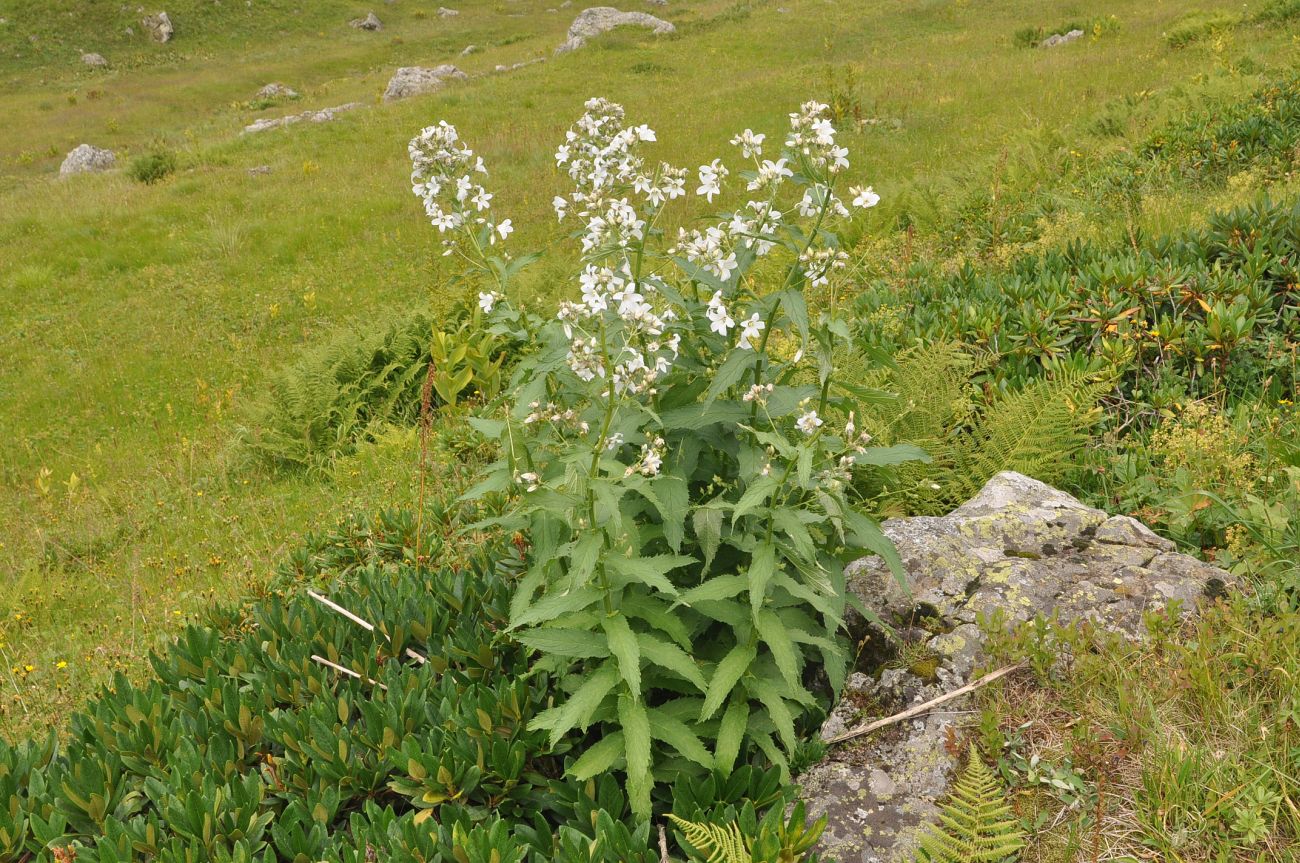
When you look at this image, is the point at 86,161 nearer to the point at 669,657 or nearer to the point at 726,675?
the point at 669,657

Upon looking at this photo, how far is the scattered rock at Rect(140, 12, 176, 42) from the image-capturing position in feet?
157

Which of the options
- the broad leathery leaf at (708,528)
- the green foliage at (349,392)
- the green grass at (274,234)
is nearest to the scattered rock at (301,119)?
the green grass at (274,234)

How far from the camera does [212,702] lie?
3.47 metres

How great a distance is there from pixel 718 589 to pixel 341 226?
48.2ft

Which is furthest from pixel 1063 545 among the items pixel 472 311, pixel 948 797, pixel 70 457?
pixel 70 457

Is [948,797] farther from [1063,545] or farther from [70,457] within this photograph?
[70,457]

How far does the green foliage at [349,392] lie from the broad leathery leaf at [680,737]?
542 centimetres

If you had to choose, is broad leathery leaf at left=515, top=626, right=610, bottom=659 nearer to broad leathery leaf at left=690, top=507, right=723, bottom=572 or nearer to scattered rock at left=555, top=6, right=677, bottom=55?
broad leathery leaf at left=690, top=507, right=723, bottom=572

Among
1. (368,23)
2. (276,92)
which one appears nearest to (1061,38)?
(276,92)

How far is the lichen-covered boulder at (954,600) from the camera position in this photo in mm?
2744

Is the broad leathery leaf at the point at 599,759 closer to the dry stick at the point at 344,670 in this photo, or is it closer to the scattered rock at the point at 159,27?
the dry stick at the point at 344,670

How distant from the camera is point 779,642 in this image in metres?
2.68

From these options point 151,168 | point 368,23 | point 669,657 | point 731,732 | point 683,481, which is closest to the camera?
point 669,657

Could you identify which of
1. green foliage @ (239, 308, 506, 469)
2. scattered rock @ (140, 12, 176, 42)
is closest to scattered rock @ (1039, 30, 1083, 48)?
green foliage @ (239, 308, 506, 469)
